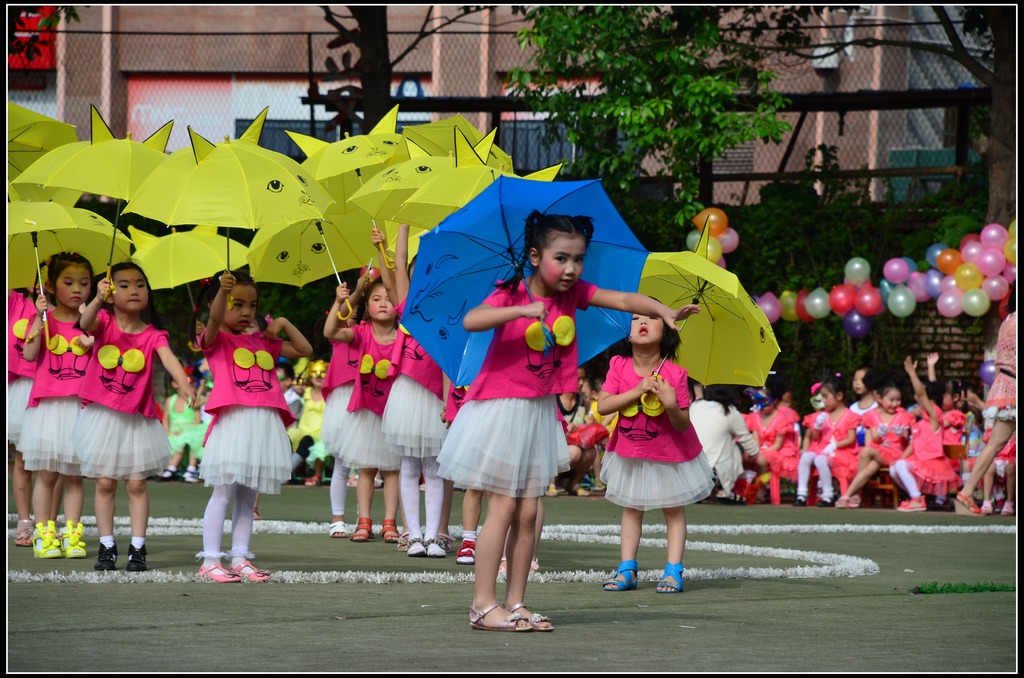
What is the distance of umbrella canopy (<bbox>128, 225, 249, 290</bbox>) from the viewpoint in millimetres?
9391

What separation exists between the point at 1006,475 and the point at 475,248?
9300mm

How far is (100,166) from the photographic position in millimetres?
8758

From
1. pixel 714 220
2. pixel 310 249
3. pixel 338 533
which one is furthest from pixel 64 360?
pixel 714 220

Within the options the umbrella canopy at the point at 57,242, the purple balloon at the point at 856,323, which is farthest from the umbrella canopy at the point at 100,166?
the purple balloon at the point at 856,323

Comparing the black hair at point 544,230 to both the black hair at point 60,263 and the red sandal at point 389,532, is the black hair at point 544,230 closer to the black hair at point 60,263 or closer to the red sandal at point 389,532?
the black hair at point 60,263

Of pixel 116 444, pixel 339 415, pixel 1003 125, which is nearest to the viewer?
pixel 116 444

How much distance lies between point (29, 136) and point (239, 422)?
352 centimetres

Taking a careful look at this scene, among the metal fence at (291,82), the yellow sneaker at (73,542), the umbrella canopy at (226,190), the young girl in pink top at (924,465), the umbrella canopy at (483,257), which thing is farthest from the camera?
the metal fence at (291,82)

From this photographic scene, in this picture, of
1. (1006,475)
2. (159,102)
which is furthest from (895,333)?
(159,102)

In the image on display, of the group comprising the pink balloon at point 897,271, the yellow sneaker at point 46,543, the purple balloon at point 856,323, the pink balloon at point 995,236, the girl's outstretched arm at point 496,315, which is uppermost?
the pink balloon at point 995,236

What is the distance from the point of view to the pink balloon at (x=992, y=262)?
15.3 meters

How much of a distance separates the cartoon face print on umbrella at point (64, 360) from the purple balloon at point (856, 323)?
1040 centimetres

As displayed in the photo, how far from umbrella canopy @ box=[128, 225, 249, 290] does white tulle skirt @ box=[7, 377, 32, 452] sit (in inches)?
46.1

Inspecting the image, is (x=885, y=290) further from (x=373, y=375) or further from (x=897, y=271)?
(x=373, y=375)
